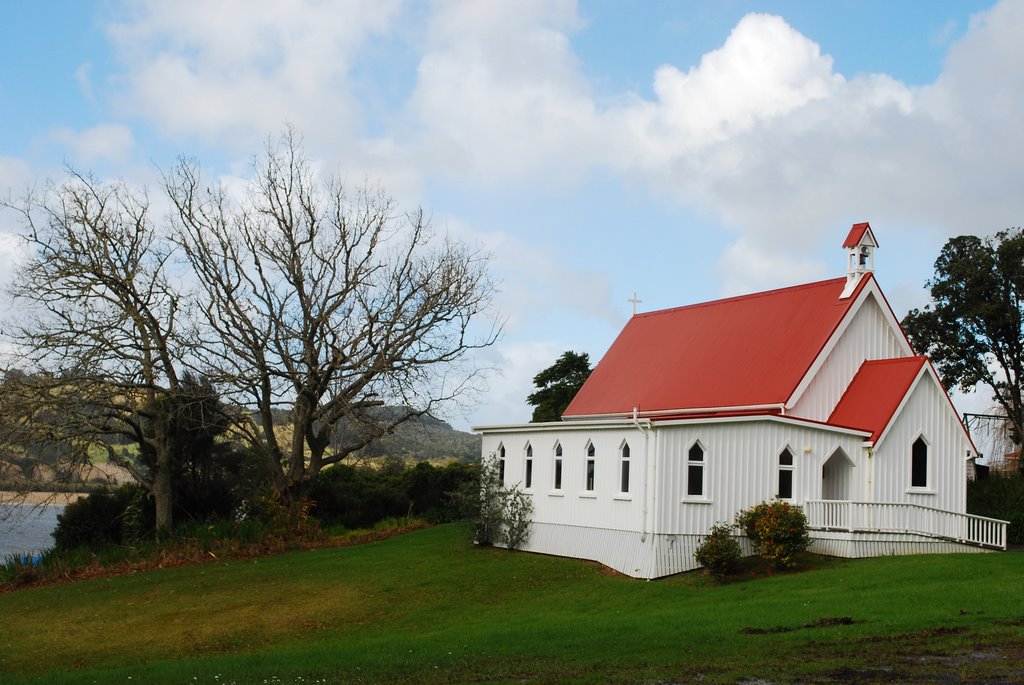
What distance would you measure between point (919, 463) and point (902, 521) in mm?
2913

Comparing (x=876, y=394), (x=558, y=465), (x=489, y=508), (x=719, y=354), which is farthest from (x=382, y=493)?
(x=876, y=394)

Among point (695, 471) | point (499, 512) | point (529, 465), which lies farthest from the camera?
point (529, 465)

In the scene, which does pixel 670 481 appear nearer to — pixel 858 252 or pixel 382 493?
pixel 858 252

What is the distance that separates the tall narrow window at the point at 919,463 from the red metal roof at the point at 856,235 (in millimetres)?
6413

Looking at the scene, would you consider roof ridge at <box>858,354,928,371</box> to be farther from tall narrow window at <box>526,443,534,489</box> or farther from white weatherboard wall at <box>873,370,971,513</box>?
tall narrow window at <box>526,443,534,489</box>

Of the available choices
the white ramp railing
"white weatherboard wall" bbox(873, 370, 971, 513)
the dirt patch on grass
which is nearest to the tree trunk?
the white ramp railing

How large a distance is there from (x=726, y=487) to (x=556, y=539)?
5925mm

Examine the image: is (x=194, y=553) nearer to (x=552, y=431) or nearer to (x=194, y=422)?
(x=194, y=422)

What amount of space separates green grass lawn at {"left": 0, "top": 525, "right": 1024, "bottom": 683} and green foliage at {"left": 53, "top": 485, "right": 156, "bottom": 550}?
770 centimetres

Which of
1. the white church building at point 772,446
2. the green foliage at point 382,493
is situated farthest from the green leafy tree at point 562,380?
the white church building at point 772,446

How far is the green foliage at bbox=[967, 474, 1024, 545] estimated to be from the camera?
33594 mm

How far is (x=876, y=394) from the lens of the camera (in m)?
31.5

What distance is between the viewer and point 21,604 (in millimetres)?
30031

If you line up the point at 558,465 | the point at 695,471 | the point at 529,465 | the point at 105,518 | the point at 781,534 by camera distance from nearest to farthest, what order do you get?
the point at 781,534 < the point at 695,471 < the point at 558,465 < the point at 529,465 < the point at 105,518
